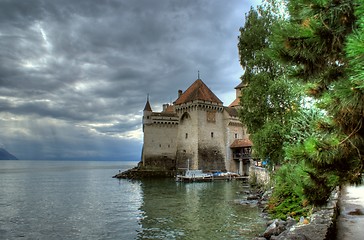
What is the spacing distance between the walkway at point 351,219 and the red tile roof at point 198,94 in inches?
1491

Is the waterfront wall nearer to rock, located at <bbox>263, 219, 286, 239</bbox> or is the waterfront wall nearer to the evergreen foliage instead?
rock, located at <bbox>263, 219, 286, 239</bbox>

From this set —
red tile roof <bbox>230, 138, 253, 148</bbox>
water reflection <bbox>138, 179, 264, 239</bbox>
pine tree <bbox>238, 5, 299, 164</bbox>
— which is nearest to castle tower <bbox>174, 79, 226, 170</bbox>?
red tile roof <bbox>230, 138, 253, 148</bbox>

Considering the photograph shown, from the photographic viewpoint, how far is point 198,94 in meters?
49.8

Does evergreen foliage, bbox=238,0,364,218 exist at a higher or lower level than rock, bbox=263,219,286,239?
higher

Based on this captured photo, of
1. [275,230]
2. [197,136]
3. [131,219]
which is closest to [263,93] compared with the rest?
[275,230]

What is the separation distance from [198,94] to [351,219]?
41.6 metres

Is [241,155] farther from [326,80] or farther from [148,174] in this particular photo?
[326,80]

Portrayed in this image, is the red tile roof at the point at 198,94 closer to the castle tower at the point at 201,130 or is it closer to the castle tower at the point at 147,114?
the castle tower at the point at 201,130

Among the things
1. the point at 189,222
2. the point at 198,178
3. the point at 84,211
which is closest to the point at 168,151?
the point at 198,178

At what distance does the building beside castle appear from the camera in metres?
49.1

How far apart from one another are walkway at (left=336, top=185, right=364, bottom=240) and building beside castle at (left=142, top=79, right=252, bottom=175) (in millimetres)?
36293

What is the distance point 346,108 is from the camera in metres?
3.44

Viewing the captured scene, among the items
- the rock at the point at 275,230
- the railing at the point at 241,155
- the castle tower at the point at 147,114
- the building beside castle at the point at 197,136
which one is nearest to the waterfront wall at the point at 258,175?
the railing at the point at 241,155

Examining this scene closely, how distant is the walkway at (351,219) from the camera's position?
24.3 ft
